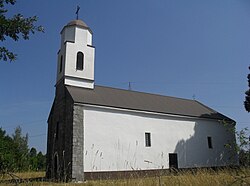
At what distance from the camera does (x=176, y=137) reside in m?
24.4

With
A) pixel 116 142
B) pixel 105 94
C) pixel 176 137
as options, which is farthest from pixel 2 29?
pixel 176 137

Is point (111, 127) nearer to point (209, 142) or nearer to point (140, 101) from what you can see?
point (140, 101)

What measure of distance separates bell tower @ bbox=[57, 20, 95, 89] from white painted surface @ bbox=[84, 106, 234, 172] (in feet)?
13.1

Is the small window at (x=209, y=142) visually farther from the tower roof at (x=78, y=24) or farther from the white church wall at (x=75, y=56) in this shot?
the tower roof at (x=78, y=24)

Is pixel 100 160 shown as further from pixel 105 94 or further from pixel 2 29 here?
pixel 2 29

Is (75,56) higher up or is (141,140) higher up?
(75,56)

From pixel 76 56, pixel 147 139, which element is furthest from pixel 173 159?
pixel 76 56

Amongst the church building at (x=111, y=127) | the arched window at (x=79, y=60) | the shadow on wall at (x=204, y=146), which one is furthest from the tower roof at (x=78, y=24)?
the shadow on wall at (x=204, y=146)

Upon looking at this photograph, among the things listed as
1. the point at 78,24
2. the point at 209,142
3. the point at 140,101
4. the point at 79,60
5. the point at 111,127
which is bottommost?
the point at 209,142

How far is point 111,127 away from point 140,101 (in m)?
5.90

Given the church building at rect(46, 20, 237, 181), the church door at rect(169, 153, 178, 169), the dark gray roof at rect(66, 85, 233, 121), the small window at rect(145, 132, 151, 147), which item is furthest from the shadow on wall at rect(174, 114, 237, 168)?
the small window at rect(145, 132, 151, 147)

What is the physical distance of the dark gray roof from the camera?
2148cm

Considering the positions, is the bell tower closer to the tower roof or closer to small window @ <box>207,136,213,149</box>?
the tower roof

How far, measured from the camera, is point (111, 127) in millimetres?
20656
